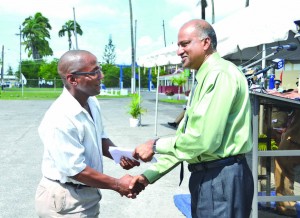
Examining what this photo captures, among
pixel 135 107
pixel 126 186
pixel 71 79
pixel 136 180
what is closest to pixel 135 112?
pixel 135 107

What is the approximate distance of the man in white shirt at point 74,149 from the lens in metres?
2.50

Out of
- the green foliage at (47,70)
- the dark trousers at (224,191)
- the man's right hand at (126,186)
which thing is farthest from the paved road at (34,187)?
the green foliage at (47,70)

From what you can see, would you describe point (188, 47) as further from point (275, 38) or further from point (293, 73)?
point (293, 73)

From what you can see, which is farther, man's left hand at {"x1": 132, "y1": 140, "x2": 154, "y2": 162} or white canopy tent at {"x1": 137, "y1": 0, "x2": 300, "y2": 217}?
white canopy tent at {"x1": 137, "y1": 0, "x2": 300, "y2": 217}

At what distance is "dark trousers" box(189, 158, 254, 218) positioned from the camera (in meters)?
2.46

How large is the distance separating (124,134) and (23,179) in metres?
5.68

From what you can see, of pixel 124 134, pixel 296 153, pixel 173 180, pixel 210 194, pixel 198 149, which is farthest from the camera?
pixel 124 134

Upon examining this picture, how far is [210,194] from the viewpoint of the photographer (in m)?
2.49

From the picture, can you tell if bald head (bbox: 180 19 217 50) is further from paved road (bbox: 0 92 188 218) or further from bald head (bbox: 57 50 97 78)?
paved road (bbox: 0 92 188 218)

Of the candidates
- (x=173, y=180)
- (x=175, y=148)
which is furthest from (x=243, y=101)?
(x=173, y=180)

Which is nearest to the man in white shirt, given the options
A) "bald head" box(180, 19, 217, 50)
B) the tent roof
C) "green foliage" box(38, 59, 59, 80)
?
"bald head" box(180, 19, 217, 50)

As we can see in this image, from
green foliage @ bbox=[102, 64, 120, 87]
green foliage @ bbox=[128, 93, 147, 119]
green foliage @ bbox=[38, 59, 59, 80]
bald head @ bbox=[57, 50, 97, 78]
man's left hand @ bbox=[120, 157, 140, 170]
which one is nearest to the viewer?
bald head @ bbox=[57, 50, 97, 78]

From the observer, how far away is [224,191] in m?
2.46

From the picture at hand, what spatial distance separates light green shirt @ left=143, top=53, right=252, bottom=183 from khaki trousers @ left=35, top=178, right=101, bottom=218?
59 centimetres
